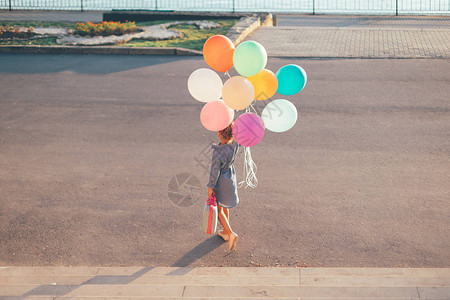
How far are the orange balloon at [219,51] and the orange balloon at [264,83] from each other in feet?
0.98

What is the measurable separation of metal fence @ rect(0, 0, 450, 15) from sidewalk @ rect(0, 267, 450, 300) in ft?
58.8

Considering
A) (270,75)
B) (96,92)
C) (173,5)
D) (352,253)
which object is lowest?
(352,253)

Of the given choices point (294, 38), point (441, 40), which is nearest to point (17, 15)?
point (294, 38)

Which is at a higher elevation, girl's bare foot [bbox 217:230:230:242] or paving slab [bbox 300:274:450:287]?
paving slab [bbox 300:274:450:287]

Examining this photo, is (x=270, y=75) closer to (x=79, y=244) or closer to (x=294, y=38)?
(x=79, y=244)

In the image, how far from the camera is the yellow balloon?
5137mm

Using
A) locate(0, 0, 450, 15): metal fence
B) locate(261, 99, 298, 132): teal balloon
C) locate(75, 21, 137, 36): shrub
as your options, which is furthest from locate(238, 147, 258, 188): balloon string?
locate(0, 0, 450, 15): metal fence

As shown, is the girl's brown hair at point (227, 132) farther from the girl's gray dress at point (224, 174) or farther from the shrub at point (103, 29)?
the shrub at point (103, 29)

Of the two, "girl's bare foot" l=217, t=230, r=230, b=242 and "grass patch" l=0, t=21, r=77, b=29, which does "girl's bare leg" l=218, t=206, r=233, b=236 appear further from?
"grass patch" l=0, t=21, r=77, b=29

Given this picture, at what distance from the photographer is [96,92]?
11.8 meters

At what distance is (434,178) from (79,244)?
4.88m

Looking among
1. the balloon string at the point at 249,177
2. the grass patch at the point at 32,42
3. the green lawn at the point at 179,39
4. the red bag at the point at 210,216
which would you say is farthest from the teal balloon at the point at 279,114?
the grass patch at the point at 32,42

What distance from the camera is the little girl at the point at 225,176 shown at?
18.6ft

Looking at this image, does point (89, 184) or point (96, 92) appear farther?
point (96, 92)
